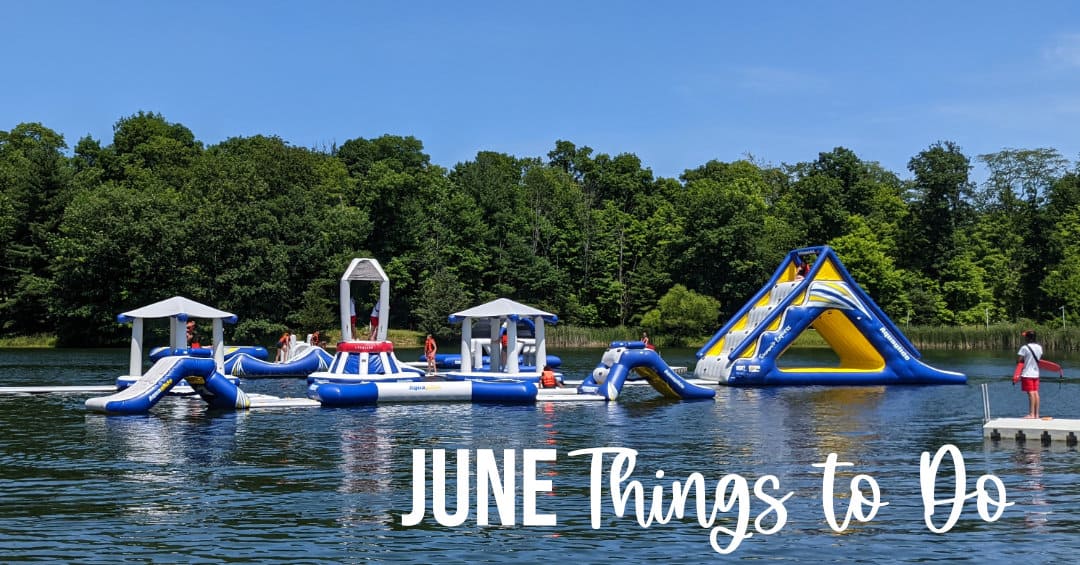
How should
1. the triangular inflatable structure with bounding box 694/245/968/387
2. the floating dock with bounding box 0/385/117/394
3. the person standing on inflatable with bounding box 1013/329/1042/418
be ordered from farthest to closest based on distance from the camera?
1. the triangular inflatable structure with bounding box 694/245/968/387
2. the floating dock with bounding box 0/385/117/394
3. the person standing on inflatable with bounding box 1013/329/1042/418

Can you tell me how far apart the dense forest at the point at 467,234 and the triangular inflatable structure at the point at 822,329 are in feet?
139

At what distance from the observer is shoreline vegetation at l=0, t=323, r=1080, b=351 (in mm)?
69000

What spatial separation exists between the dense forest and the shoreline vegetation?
170cm

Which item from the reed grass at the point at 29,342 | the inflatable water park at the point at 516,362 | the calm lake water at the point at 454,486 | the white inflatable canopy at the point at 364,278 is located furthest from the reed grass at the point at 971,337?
the reed grass at the point at 29,342

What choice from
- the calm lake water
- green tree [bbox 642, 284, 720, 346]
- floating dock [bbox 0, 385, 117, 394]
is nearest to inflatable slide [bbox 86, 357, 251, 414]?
the calm lake water

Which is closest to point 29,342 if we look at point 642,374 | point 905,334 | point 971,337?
point 905,334

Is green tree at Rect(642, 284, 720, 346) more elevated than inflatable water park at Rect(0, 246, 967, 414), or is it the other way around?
green tree at Rect(642, 284, 720, 346)

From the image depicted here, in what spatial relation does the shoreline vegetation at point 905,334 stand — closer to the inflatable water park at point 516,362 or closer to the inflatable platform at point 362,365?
the inflatable water park at point 516,362

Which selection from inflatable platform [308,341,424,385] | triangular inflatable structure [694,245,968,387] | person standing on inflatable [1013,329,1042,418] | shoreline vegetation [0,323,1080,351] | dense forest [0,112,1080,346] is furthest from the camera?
dense forest [0,112,1080,346]

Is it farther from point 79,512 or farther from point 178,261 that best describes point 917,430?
point 178,261

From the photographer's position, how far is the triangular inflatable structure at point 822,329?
4144cm

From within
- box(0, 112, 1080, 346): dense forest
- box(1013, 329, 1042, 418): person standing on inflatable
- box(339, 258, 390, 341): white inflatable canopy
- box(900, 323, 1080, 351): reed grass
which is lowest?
box(1013, 329, 1042, 418): person standing on inflatable

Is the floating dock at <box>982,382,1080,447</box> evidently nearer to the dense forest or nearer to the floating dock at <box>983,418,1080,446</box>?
the floating dock at <box>983,418,1080,446</box>

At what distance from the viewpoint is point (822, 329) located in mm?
45000
